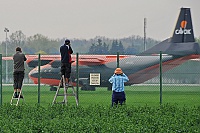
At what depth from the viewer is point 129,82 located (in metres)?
33.2

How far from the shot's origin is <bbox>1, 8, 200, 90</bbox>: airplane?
35594mm

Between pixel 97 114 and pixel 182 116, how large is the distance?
86.1 inches

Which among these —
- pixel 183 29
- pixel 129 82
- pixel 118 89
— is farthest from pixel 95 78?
pixel 183 29

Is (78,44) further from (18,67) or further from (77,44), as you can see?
(18,67)

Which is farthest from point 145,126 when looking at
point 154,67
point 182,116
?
point 154,67

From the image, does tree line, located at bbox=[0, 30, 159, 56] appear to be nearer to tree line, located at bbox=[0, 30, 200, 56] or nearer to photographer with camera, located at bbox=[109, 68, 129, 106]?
tree line, located at bbox=[0, 30, 200, 56]

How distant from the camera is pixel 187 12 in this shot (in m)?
47.1

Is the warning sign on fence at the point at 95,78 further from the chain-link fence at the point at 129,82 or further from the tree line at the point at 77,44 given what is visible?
the tree line at the point at 77,44

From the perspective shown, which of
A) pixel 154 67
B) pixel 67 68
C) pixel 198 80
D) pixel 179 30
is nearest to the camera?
pixel 67 68

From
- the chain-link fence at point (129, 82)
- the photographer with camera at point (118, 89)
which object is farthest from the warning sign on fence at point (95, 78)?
the photographer with camera at point (118, 89)

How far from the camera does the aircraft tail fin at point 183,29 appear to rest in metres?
46.3

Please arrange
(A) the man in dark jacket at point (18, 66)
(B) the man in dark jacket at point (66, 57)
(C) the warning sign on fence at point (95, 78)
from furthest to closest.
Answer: (C) the warning sign on fence at point (95, 78), (A) the man in dark jacket at point (18, 66), (B) the man in dark jacket at point (66, 57)

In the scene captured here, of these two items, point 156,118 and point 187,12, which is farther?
point 187,12

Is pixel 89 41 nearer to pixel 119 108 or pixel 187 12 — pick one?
pixel 187 12
